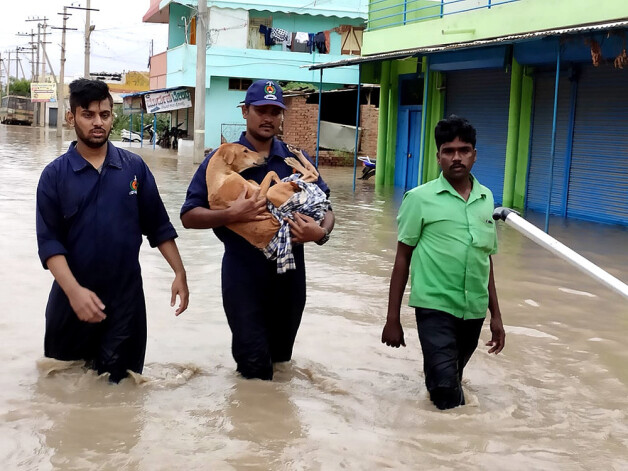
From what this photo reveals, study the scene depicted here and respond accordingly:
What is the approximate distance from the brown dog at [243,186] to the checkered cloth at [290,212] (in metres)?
0.03

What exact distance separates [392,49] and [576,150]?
632 cm

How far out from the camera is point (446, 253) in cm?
415

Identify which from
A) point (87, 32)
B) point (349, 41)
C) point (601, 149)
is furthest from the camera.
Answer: point (87, 32)

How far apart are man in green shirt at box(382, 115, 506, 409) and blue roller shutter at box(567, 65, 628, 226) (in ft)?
33.8

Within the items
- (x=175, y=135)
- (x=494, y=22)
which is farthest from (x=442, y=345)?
(x=175, y=135)

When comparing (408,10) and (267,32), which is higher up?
(267,32)

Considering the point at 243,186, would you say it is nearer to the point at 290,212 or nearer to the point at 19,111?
the point at 290,212

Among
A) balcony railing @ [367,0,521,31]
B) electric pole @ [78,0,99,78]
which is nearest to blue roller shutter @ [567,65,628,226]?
balcony railing @ [367,0,521,31]

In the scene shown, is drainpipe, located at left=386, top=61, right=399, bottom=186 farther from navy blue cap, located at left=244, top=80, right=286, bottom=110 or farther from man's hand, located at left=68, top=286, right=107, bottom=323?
man's hand, located at left=68, top=286, right=107, bottom=323

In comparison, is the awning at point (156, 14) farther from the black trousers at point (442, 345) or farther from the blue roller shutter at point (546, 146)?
the black trousers at point (442, 345)

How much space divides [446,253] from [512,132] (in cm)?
1238

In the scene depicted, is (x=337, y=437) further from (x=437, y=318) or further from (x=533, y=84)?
(x=533, y=84)

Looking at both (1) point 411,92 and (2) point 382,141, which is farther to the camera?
(2) point 382,141

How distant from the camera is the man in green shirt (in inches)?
163
